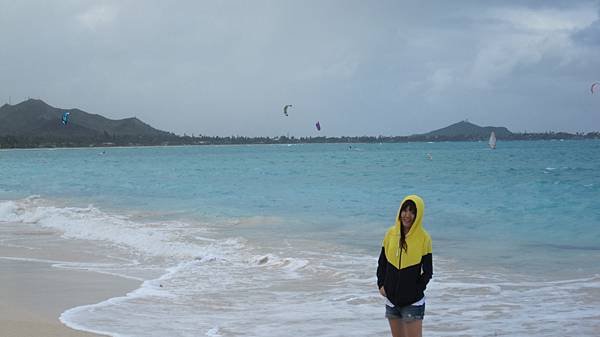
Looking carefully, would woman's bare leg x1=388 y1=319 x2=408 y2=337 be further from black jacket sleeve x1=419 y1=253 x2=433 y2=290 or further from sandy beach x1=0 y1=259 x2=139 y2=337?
sandy beach x1=0 y1=259 x2=139 y2=337

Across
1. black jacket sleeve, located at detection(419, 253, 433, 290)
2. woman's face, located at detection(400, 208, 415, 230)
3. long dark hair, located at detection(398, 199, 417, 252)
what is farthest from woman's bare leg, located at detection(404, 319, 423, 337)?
woman's face, located at detection(400, 208, 415, 230)

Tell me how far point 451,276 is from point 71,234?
30.4 feet

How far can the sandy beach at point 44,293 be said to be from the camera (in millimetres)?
6402

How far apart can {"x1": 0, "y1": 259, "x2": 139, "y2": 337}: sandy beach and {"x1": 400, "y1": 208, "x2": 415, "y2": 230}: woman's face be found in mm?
3261

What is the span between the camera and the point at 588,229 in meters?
15.5

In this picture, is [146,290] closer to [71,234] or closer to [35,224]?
[71,234]

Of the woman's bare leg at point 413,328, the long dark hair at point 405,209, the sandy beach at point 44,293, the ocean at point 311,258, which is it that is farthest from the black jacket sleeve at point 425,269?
the sandy beach at point 44,293

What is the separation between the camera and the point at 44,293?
8.28m

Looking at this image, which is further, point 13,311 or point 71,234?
point 71,234

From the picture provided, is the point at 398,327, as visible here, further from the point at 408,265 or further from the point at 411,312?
the point at 408,265

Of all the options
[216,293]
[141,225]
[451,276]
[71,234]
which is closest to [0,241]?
[71,234]

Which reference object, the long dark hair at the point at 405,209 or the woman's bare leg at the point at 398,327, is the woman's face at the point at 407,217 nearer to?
the long dark hair at the point at 405,209

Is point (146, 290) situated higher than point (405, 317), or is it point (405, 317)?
point (405, 317)

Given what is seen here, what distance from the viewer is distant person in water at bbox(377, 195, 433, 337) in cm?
454
